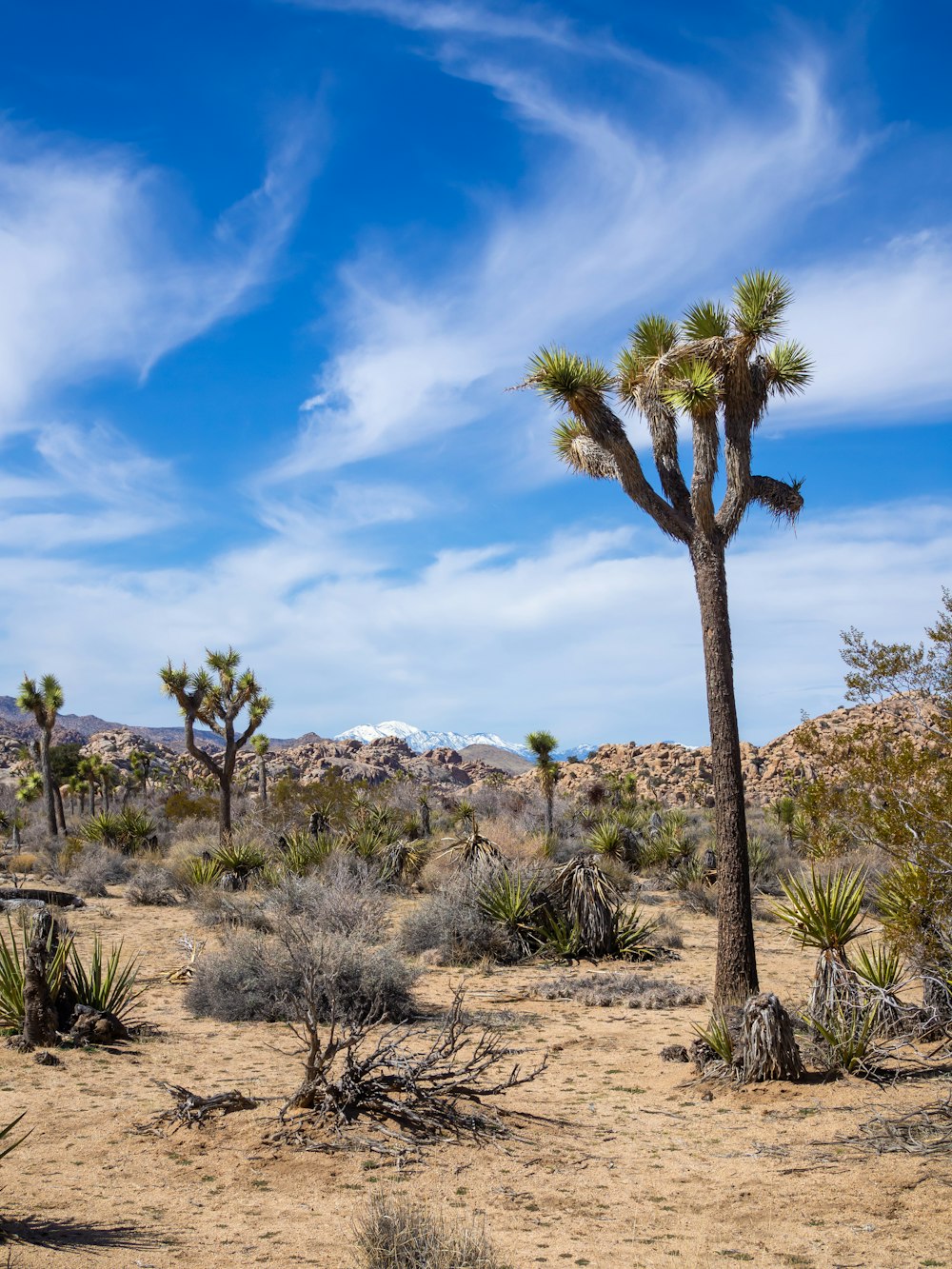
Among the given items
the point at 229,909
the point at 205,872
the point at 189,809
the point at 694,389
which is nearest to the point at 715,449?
the point at 694,389

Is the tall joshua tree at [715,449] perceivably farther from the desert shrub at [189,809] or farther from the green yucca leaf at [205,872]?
the desert shrub at [189,809]

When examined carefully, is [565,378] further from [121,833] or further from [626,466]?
[121,833]

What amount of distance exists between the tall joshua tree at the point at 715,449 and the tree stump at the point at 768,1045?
50.2 inches

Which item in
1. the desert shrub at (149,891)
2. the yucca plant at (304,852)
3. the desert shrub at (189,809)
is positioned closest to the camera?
the yucca plant at (304,852)

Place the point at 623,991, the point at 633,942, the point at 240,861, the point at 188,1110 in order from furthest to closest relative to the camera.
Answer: the point at 240,861, the point at 633,942, the point at 623,991, the point at 188,1110

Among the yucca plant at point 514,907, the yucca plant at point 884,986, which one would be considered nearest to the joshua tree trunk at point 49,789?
the yucca plant at point 514,907

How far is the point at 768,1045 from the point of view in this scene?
802cm

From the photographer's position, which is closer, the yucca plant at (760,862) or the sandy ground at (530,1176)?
the sandy ground at (530,1176)

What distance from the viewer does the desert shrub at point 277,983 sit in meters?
10.0

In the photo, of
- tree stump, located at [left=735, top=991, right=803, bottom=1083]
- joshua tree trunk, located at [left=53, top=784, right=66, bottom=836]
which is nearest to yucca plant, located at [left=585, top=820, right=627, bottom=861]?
tree stump, located at [left=735, top=991, right=803, bottom=1083]

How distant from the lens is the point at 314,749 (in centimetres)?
10412

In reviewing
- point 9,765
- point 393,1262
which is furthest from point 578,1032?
point 9,765

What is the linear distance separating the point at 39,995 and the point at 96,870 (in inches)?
511

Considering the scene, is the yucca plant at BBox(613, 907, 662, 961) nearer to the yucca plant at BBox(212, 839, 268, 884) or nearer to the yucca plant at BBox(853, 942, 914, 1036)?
the yucca plant at BBox(853, 942, 914, 1036)
